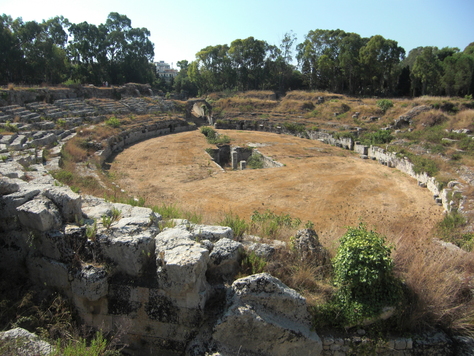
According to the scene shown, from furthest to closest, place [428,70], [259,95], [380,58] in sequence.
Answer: [259,95] < [380,58] < [428,70]

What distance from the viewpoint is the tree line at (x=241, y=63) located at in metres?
36.3

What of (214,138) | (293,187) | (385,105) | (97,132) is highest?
(385,105)

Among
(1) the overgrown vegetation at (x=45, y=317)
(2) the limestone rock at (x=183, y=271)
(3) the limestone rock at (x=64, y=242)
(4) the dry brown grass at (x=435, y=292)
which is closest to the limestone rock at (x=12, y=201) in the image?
(3) the limestone rock at (x=64, y=242)

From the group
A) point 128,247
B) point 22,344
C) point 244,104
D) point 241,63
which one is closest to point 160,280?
point 128,247

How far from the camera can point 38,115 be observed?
2498 cm

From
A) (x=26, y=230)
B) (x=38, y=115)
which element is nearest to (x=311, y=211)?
(x=26, y=230)

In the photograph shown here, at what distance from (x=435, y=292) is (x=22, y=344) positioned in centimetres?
540

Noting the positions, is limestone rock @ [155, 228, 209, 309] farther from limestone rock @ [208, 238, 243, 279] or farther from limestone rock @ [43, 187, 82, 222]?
limestone rock @ [43, 187, 82, 222]

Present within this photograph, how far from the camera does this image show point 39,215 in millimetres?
4824

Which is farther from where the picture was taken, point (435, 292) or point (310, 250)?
point (310, 250)

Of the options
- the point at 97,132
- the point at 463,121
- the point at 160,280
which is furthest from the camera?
the point at 463,121

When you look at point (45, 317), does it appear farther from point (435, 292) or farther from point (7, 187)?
point (435, 292)

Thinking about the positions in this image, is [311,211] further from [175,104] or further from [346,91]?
[346,91]

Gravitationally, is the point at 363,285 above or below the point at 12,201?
below
